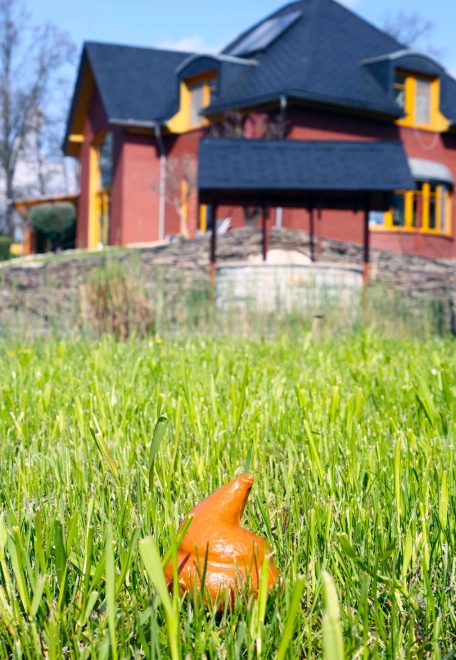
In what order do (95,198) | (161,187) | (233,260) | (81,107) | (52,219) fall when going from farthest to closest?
(52,219) < (81,107) < (95,198) < (161,187) < (233,260)

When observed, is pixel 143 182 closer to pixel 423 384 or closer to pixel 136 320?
pixel 136 320

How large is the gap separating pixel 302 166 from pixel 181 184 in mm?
11074

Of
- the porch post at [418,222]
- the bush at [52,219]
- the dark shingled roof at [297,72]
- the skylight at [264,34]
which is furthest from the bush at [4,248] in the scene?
the porch post at [418,222]

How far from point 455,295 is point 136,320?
3602 mm

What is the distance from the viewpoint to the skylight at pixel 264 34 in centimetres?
2203

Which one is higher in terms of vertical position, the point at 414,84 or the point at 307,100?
the point at 414,84

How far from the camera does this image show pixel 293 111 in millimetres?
20125

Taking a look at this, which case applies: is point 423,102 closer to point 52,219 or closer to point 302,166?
point 302,166

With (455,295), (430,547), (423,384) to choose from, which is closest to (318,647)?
(430,547)

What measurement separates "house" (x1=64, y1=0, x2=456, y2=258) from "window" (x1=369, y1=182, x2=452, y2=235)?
36 mm

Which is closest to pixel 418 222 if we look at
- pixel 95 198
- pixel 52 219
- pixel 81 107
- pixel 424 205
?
pixel 424 205

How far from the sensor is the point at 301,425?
2.63 m

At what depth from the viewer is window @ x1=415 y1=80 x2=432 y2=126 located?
22766 millimetres

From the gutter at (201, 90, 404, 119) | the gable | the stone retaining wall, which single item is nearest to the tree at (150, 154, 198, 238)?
the gutter at (201, 90, 404, 119)
